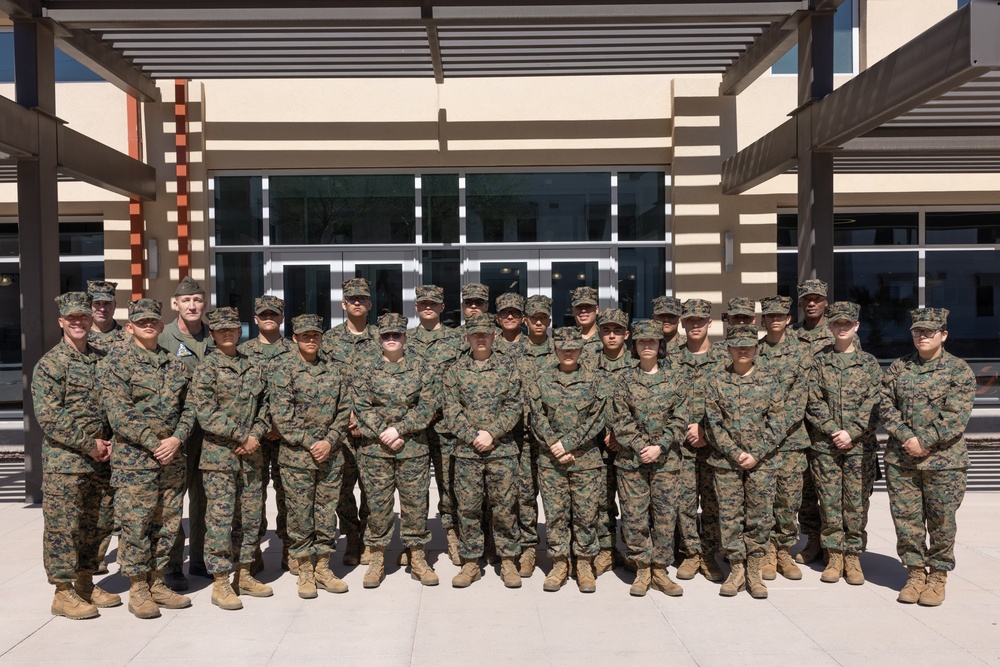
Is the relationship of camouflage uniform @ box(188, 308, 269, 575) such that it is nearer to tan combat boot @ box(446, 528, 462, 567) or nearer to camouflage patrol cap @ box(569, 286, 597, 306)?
tan combat boot @ box(446, 528, 462, 567)

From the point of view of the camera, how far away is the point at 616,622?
16.9 feet

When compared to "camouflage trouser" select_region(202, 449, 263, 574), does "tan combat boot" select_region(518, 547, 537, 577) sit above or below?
below

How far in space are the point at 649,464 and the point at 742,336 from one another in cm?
106

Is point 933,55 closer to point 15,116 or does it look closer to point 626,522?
point 626,522

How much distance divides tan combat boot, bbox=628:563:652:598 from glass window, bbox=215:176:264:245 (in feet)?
27.8

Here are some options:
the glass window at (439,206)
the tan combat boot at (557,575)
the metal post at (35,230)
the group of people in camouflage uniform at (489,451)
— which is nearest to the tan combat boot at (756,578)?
the group of people in camouflage uniform at (489,451)

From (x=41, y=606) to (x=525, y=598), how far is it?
123 inches

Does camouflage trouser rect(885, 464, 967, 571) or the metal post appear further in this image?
the metal post

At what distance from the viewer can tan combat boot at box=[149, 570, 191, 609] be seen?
5.40m

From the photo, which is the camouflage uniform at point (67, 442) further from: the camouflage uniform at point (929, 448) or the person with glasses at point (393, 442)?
the camouflage uniform at point (929, 448)

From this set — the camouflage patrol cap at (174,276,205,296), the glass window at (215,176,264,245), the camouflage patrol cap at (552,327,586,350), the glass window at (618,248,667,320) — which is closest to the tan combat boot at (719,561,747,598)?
the camouflage patrol cap at (552,327,586,350)

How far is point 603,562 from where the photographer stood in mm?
6086

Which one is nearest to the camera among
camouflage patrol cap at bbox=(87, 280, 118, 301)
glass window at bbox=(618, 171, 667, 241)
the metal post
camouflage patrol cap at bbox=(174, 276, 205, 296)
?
camouflage patrol cap at bbox=(174, 276, 205, 296)

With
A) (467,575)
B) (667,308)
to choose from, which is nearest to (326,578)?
(467,575)
